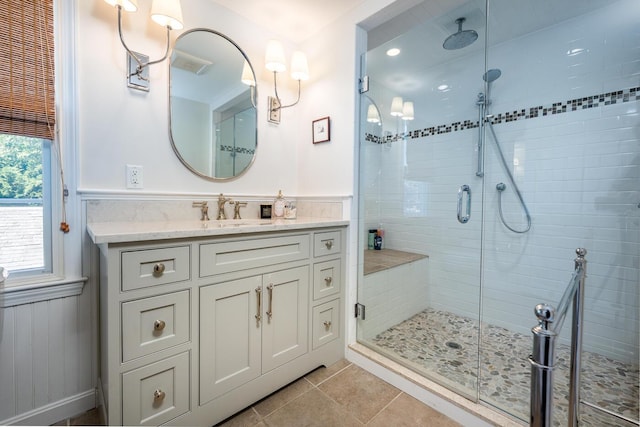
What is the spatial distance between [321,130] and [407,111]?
0.95 metres

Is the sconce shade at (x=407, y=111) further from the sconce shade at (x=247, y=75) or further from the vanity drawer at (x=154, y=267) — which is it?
the vanity drawer at (x=154, y=267)

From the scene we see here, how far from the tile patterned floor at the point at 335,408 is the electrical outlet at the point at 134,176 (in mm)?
1142

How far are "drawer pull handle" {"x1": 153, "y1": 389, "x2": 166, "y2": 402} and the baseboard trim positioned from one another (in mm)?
585

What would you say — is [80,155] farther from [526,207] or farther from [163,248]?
[526,207]

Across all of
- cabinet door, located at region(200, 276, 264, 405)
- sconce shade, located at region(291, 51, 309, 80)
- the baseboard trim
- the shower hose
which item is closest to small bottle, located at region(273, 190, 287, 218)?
cabinet door, located at region(200, 276, 264, 405)

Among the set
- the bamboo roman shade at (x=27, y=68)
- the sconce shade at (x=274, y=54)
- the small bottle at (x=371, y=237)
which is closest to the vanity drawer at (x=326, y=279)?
the small bottle at (x=371, y=237)

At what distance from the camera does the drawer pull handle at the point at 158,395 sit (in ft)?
3.56

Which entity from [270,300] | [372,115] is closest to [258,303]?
[270,300]

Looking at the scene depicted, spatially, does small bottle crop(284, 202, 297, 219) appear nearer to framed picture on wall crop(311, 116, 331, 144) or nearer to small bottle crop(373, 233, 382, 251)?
framed picture on wall crop(311, 116, 331, 144)

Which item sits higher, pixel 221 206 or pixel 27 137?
pixel 27 137

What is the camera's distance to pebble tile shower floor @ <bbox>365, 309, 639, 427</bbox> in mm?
1343

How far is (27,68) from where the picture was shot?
3.89ft

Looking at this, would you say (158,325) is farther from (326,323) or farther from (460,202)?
(460,202)

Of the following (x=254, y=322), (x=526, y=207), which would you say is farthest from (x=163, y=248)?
(x=526, y=207)
